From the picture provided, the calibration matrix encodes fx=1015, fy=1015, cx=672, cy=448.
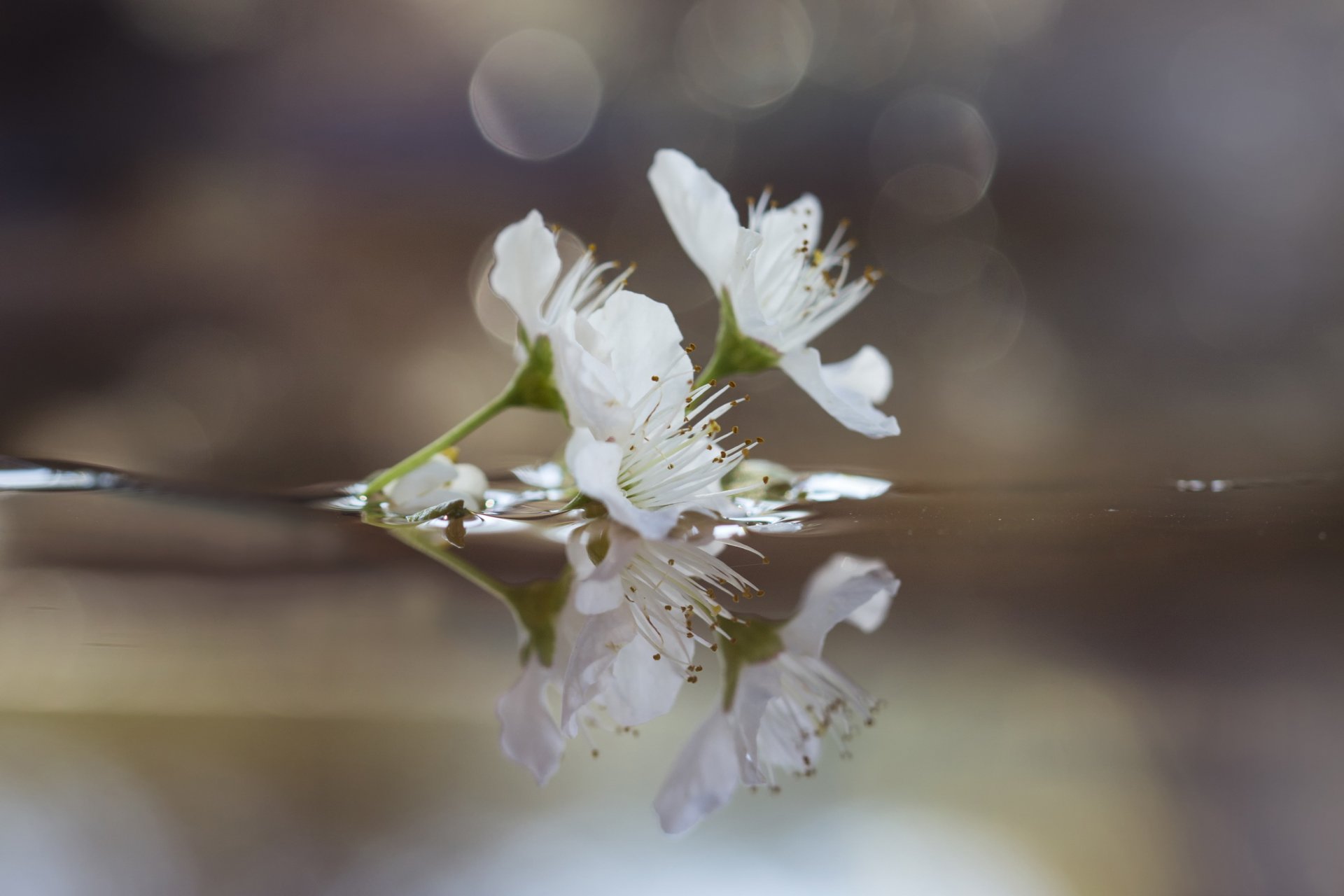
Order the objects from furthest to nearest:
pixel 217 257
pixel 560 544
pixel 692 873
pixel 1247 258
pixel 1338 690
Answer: pixel 1247 258, pixel 217 257, pixel 560 544, pixel 1338 690, pixel 692 873

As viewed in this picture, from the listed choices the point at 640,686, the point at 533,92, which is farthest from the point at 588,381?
the point at 533,92

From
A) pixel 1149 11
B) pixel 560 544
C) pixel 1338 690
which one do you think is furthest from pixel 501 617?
pixel 1149 11

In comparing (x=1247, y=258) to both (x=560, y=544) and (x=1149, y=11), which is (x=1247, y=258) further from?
(x=560, y=544)

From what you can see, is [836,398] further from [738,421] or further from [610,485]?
[738,421]

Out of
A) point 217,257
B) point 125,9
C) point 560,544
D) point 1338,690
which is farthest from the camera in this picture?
point 217,257

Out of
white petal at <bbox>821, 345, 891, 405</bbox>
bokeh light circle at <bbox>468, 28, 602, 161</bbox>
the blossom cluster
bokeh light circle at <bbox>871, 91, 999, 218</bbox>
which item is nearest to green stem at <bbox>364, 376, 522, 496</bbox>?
the blossom cluster

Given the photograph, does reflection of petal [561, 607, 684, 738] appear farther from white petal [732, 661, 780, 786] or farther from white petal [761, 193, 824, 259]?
white petal [761, 193, 824, 259]

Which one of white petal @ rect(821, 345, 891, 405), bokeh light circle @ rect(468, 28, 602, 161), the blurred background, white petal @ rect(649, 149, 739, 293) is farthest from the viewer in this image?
bokeh light circle @ rect(468, 28, 602, 161)
